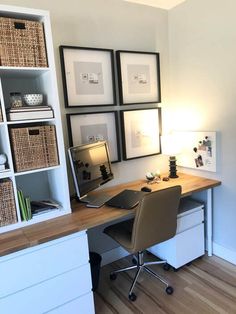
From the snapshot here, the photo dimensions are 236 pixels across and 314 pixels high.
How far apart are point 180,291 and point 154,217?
2.53ft

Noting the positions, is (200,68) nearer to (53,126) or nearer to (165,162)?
(165,162)

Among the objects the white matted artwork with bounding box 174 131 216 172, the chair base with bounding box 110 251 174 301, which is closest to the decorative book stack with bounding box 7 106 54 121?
the chair base with bounding box 110 251 174 301

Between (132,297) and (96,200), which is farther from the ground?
(96,200)

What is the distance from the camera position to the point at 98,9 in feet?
7.37

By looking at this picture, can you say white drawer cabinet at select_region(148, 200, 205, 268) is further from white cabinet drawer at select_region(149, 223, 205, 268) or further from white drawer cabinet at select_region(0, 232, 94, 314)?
white drawer cabinet at select_region(0, 232, 94, 314)

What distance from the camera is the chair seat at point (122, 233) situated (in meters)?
1.94

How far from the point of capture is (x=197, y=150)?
8.38ft

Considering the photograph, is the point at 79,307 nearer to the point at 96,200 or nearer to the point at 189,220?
the point at 96,200

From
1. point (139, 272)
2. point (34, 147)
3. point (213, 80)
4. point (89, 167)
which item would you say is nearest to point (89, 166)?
point (89, 167)

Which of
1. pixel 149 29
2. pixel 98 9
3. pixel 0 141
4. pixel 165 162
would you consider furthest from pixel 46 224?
pixel 149 29

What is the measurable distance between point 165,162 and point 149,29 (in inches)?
55.3

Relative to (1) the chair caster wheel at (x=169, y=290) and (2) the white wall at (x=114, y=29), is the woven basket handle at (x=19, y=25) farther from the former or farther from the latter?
(1) the chair caster wheel at (x=169, y=290)

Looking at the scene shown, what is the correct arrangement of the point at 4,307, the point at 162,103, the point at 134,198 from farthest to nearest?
the point at 162,103 < the point at 134,198 < the point at 4,307

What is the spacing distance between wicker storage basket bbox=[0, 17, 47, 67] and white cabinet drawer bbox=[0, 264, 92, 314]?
1360mm
